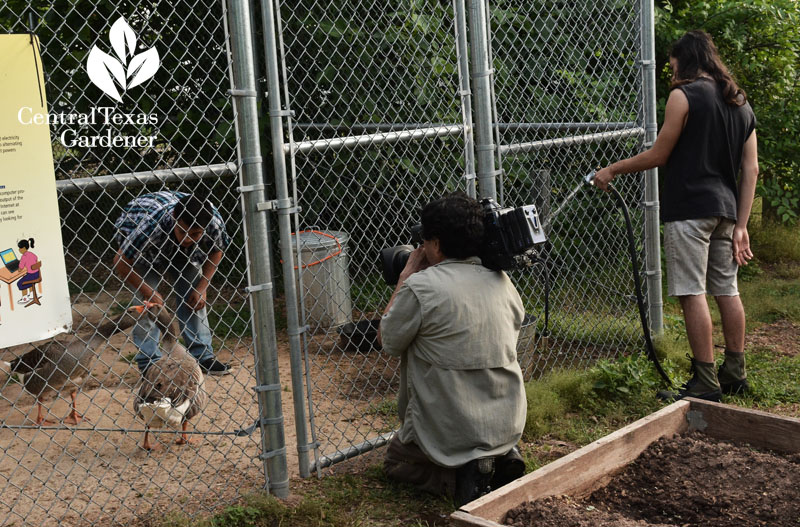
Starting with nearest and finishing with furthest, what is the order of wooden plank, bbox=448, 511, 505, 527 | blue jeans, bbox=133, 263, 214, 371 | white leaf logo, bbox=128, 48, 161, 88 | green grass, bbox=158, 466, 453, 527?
wooden plank, bbox=448, 511, 505, 527 → white leaf logo, bbox=128, 48, 161, 88 → green grass, bbox=158, 466, 453, 527 → blue jeans, bbox=133, 263, 214, 371

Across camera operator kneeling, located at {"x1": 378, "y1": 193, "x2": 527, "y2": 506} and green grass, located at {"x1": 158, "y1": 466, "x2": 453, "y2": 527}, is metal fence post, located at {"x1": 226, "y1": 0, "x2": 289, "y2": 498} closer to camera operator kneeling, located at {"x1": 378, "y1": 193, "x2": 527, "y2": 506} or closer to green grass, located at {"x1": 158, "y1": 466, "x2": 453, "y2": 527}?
green grass, located at {"x1": 158, "y1": 466, "x2": 453, "y2": 527}

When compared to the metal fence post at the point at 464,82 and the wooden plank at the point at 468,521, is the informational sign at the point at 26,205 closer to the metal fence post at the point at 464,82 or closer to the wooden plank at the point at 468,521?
the wooden plank at the point at 468,521

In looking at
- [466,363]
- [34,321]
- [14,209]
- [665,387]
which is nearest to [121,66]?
[14,209]

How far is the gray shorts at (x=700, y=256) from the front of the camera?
4734 millimetres

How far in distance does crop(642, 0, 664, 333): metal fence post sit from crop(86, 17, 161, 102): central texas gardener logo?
149 inches

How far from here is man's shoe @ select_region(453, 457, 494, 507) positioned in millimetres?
3529

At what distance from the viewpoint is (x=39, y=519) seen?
12.4ft

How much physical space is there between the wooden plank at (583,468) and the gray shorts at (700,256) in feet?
3.66

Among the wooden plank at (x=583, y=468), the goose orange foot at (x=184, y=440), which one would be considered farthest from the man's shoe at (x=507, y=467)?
the goose orange foot at (x=184, y=440)

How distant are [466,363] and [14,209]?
1.88 meters

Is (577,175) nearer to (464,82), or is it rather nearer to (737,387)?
(737,387)

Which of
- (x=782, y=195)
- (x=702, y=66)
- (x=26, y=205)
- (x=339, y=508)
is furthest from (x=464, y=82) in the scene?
(x=782, y=195)

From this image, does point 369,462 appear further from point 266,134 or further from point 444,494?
point 266,134

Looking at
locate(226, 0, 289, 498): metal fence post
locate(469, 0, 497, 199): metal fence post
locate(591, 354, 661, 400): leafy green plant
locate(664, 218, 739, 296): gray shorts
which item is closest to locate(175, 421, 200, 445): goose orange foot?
locate(226, 0, 289, 498): metal fence post
